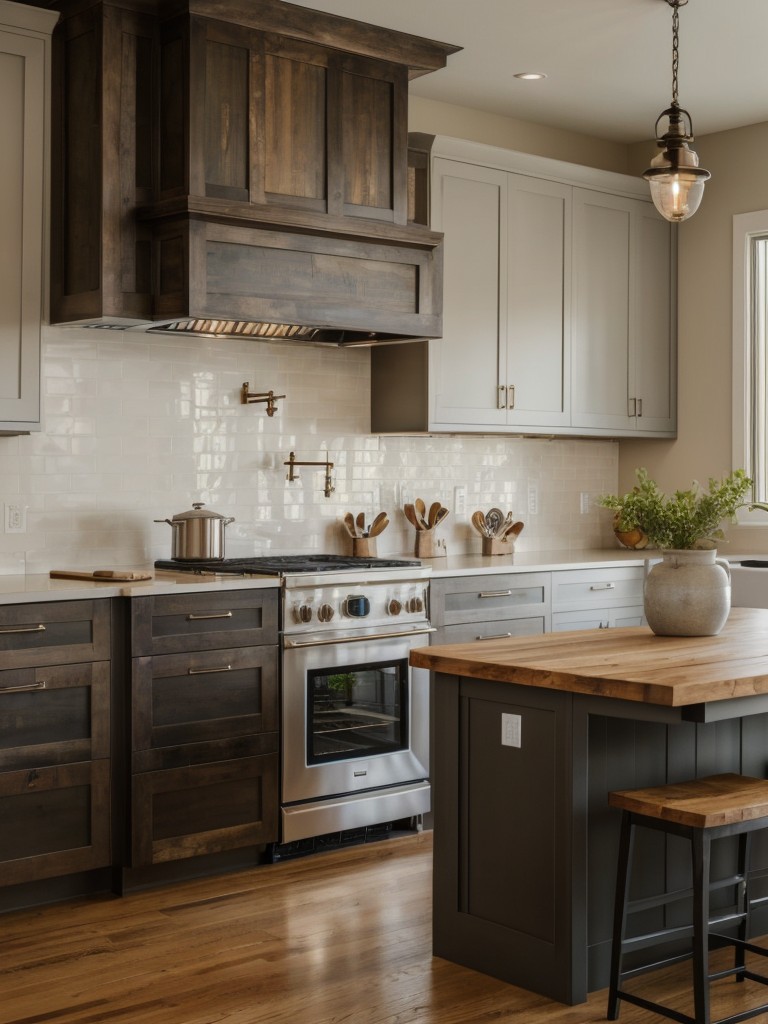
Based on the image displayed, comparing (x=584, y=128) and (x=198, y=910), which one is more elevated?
(x=584, y=128)

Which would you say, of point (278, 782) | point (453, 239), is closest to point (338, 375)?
point (453, 239)

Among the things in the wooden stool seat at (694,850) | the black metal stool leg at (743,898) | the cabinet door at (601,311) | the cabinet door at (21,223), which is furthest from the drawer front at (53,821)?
the cabinet door at (601,311)

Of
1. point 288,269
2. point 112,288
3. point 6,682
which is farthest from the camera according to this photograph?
point 288,269

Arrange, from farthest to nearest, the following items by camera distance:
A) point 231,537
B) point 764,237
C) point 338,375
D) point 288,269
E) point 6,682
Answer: point 764,237, point 338,375, point 231,537, point 288,269, point 6,682

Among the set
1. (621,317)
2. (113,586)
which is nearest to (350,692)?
(113,586)

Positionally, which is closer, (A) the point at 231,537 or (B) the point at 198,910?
(B) the point at 198,910

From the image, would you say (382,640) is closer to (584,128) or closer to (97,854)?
(97,854)

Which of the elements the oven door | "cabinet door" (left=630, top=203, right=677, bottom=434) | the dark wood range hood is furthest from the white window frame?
the oven door

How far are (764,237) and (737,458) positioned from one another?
109cm

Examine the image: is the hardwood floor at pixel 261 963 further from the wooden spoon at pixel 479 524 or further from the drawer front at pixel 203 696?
the wooden spoon at pixel 479 524

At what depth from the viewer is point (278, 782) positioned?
14.3ft

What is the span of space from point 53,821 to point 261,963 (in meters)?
0.86

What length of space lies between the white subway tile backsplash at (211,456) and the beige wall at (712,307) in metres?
0.97

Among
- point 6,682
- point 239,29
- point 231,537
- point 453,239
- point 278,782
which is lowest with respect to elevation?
point 278,782
